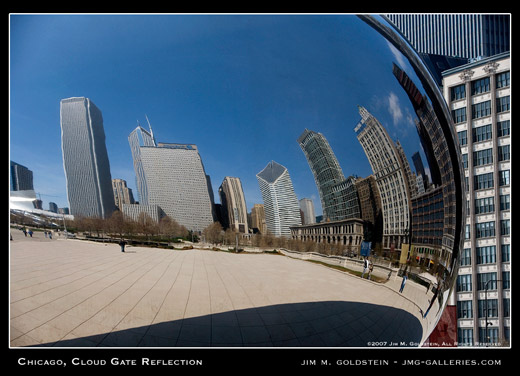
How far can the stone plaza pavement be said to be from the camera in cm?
172

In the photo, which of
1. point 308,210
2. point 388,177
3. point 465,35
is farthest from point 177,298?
point 465,35

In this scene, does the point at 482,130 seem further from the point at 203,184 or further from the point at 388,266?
the point at 203,184

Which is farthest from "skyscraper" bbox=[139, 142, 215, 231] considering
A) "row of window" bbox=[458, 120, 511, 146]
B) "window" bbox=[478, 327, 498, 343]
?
"window" bbox=[478, 327, 498, 343]

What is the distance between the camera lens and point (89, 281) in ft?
5.84

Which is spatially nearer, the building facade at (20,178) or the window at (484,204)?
the building facade at (20,178)

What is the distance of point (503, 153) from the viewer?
45.7 feet

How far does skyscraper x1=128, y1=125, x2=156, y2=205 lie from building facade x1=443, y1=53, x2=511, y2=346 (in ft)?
55.1

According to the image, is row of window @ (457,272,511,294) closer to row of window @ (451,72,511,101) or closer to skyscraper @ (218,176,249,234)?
row of window @ (451,72,511,101)

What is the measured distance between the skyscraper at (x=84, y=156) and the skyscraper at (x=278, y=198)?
111 centimetres

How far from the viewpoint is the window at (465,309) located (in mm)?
14138

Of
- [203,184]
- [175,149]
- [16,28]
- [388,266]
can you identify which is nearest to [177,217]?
[203,184]

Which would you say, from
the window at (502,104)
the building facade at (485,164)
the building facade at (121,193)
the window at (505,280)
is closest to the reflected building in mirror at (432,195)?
the building facade at (121,193)

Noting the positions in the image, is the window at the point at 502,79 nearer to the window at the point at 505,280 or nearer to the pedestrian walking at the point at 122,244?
the window at the point at 505,280
